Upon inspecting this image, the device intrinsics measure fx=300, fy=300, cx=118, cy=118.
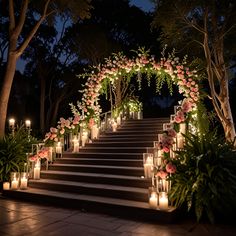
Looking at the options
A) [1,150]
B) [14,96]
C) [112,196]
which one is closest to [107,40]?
[14,96]

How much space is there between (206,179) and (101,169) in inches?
125

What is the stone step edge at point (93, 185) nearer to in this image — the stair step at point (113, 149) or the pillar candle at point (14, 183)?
the pillar candle at point (14, 183)

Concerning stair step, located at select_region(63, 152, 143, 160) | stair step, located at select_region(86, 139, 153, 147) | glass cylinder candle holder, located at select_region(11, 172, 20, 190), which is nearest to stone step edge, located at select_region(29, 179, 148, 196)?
glass cylinder candle holder, located at select_region(11, 172, 20, 190)

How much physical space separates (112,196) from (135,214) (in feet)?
3.14

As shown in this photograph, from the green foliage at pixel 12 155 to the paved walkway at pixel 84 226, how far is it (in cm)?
230

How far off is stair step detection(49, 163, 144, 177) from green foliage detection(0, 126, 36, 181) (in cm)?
89

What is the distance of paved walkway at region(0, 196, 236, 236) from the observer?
4.78 metres

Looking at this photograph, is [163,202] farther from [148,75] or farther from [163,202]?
[148,75]

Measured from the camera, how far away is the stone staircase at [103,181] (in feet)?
19.4

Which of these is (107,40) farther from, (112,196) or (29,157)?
(112,196)

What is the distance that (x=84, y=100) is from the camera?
10.8 metres

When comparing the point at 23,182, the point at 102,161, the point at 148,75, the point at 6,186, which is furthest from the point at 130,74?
the point at 6,186

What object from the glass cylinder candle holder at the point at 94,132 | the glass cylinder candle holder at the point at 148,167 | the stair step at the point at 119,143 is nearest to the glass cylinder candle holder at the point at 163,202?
the glass cylinder candle holder at the point at 148,167

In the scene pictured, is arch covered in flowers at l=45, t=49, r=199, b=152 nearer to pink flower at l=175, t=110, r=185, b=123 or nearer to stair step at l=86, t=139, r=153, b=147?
stair step at l=86, t=139, r=153, b=147
